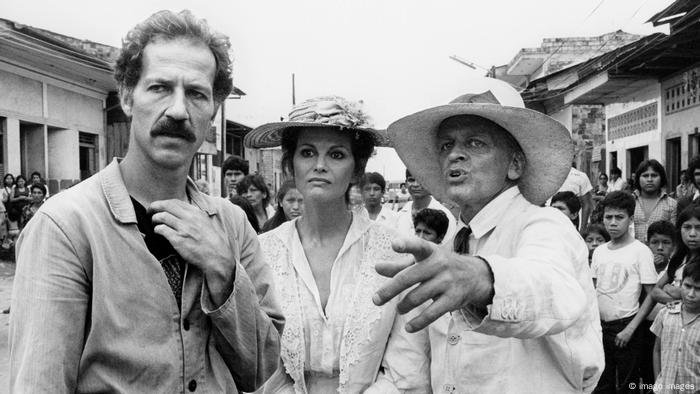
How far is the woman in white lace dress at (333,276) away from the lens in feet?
7.61

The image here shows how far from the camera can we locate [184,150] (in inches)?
65.0

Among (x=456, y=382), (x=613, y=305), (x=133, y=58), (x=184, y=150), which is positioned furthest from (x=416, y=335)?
(x=613, y=305)

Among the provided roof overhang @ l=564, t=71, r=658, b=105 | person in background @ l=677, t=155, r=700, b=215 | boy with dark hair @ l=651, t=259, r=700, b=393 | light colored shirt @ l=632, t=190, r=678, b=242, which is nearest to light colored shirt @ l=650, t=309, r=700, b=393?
boy with dark hair @ l=651, t=259, r=700, b=393

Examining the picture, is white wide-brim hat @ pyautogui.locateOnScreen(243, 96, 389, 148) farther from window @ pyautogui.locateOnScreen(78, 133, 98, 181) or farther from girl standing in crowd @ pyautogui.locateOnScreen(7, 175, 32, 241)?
window @ pyautogui.locateOnScreen(78, 133, 98, 181)

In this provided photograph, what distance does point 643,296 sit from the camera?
4625mm

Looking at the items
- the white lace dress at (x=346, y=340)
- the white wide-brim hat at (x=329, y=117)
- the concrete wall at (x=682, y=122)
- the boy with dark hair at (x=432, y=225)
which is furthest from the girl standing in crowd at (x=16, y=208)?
the concrete wall at (x=682, y=122)

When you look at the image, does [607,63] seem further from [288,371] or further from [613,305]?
[288,371]

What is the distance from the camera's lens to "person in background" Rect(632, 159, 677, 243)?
240 inches

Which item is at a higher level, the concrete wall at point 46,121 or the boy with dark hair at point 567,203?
the concrete wall at point 46,121

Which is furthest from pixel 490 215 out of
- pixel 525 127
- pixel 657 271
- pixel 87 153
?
pixel 87 153

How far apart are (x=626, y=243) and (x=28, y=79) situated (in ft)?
41.7

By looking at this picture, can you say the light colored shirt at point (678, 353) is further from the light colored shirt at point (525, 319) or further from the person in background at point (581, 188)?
the person in background at point (581, 188)

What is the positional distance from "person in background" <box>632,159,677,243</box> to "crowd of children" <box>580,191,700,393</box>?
1.05m

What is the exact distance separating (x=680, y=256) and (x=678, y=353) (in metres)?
0.86
